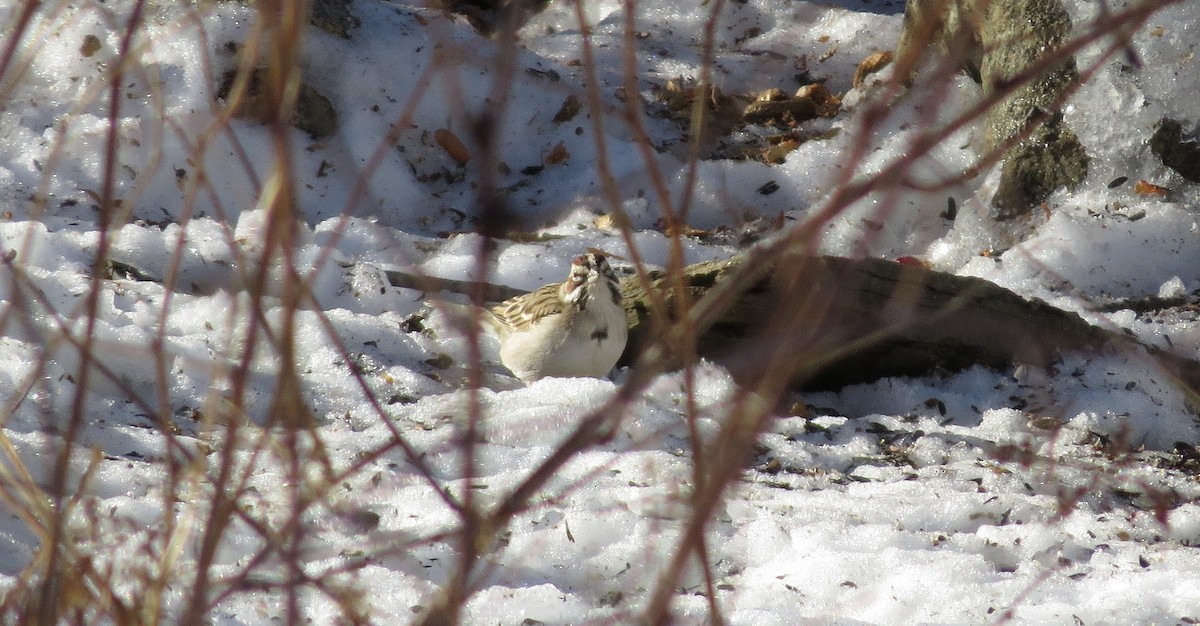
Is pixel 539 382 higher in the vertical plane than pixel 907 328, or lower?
lower

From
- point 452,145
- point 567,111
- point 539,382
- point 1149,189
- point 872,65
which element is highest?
point 872,65

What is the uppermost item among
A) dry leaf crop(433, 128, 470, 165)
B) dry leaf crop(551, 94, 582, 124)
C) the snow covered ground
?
dry leaf crop(551, 94, 582, 124)

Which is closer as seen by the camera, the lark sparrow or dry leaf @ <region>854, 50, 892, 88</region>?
the lark sparrow

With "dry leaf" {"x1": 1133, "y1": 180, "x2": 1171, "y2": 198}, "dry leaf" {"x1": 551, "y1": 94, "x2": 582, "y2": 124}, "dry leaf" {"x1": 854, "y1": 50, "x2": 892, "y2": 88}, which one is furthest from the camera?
"dry leaf" {"x1": 854, "y1": 50, "x2": 892, "y2": 88}

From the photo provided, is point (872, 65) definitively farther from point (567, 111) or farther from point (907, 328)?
point (907, 328)

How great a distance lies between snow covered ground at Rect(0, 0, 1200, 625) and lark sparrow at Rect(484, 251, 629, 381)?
211 millimetres

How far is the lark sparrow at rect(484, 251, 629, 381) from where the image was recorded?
16.4 feet

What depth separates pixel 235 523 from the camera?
11.1 ft

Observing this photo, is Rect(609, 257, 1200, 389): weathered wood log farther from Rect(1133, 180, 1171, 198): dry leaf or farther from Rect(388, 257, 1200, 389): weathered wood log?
Rect(1133, 180, 1171, 198): dry leaf

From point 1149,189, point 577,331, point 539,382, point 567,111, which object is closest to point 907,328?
point 577,331

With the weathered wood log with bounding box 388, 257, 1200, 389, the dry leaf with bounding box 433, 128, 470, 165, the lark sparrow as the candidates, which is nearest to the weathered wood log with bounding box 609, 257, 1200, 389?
the weathered wood log with bounding box 388, 257, 1200, 389

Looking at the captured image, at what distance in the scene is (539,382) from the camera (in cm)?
482

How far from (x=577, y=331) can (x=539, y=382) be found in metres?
0.29

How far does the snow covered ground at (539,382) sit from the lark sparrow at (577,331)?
21 centimetres
